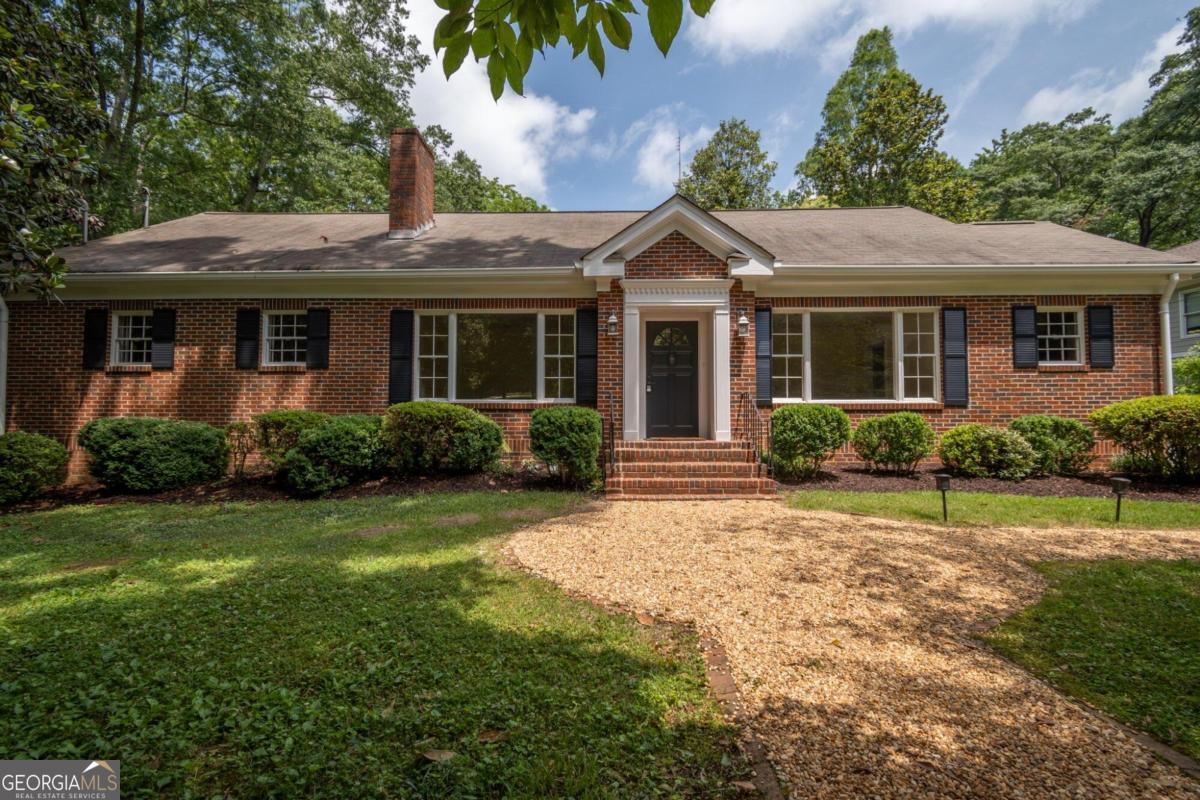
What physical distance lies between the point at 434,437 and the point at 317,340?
3.34 meters

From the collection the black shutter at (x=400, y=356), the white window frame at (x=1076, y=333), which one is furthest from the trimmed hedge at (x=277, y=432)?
the white window frame at (x=1076, y=333)

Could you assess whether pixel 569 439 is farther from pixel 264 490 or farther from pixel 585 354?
pixel 264 490

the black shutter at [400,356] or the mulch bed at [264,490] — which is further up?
the black shutter at [400,356]

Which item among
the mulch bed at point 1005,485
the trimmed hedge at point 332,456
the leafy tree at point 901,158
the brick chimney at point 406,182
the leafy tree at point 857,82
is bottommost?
the mulch bed at point 1005,485

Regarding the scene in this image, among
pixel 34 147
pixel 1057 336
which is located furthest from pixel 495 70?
pixel 1057 336

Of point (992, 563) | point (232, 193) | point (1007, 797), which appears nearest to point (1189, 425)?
point (992, 563)

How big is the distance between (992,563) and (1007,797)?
320 centimetres

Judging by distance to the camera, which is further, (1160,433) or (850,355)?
(850,355)

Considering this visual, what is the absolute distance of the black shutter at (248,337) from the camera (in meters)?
9.68

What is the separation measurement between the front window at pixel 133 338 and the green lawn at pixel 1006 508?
11917mm

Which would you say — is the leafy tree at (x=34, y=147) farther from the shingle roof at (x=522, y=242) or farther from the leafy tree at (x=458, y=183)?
the leafy tree at (x=458, y=183)

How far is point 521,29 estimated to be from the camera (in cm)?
183

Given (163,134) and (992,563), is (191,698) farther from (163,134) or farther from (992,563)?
(163,134)

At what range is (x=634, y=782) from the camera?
6.25 ft
